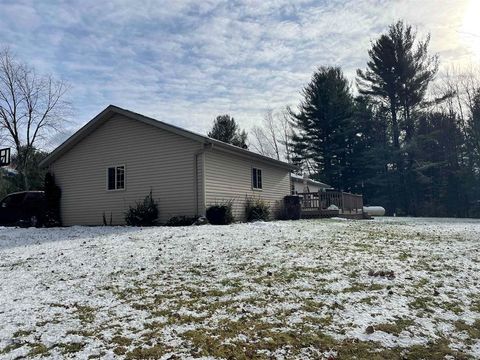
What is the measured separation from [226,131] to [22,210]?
23339 mm

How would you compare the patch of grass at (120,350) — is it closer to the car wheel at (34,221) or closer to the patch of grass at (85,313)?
the patch of grass at (85,313)

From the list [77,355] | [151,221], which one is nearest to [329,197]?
[151,221]

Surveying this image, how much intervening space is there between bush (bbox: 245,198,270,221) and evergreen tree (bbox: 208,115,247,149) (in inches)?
817

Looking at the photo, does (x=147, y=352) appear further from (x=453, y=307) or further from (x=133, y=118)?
(x=133, y=118)

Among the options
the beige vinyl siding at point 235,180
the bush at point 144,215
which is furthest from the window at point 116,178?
the beige vinyl siding at point 235,180

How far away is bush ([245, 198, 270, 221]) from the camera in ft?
54.1

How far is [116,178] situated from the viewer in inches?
625

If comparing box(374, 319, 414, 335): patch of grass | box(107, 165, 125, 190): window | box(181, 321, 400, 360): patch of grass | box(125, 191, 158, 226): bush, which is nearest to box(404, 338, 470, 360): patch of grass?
box(181, 321, 400, 360): patch of grass

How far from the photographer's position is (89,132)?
55.0ft

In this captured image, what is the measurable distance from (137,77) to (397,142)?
991 inches

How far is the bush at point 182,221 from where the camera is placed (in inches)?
537

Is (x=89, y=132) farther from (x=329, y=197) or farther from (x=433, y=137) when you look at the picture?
(x=433, y=137)

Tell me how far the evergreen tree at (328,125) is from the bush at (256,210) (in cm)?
2100

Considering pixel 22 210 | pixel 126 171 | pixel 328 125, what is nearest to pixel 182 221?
pixel 126 171
